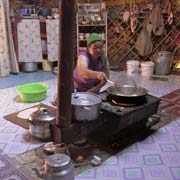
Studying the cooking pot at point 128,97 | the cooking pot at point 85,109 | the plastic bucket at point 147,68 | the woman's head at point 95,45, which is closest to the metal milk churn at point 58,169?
the cooking pot at point 85,109

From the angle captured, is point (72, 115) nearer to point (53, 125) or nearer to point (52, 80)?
point (53, 125)

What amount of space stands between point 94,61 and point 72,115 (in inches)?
32.1

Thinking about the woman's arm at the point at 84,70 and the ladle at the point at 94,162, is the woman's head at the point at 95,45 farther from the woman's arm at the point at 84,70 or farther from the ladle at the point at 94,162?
the ladle at the point at 94,162

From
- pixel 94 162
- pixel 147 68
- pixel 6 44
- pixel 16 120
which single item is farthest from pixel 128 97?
Answer: pixel 6 44

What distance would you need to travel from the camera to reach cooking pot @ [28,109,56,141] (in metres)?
1.86

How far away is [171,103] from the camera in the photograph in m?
2.74

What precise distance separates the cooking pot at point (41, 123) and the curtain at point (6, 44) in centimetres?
214

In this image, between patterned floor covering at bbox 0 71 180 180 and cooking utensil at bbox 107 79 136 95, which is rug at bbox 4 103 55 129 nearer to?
patterned floor covering at bbox 0 71 180 180

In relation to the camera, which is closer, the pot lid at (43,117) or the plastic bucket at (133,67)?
the pot lid at (43,117)

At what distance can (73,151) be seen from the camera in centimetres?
178

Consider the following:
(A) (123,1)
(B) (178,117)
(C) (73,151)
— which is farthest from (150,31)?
(C) (73,151)

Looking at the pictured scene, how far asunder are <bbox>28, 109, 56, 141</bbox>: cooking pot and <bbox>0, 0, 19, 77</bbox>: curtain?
2.14 meters

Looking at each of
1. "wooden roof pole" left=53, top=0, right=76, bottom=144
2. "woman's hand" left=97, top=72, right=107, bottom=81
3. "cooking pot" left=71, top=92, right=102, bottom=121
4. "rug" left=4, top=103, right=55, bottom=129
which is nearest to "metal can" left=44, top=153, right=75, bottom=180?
"wooden roof pole" left=53, top=0, right=76, bottom=144

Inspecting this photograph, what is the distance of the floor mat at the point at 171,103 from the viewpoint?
2.54 m
